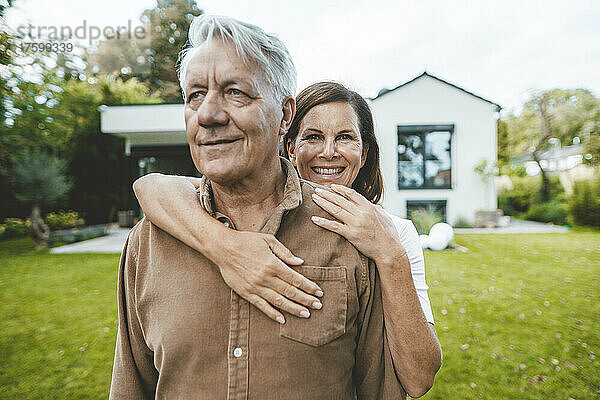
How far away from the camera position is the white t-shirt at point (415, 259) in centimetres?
136

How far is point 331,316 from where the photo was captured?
112 cm

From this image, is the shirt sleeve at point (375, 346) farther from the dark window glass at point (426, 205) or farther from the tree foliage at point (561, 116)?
the tree foliage at point (561, 116)

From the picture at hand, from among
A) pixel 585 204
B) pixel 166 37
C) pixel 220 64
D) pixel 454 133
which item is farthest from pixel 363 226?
pixel 166 37

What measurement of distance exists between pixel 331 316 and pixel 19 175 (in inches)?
498

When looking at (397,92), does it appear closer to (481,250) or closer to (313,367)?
(481,250)

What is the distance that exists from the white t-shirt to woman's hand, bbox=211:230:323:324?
440 mm

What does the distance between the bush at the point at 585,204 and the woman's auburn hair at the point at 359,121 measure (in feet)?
49.3

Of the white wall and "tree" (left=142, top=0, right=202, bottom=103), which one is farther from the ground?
"tree" (left=142, top=0, right=202, bottom=103)

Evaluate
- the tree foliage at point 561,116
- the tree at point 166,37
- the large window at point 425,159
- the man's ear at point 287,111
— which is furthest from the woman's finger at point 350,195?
the tree at point 166,37

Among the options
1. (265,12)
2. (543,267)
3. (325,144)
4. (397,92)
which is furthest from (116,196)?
(325,144)

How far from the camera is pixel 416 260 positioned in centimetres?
142

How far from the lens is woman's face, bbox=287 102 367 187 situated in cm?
175

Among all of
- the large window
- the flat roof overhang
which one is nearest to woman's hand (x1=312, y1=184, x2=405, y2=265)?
the flat roof overhang

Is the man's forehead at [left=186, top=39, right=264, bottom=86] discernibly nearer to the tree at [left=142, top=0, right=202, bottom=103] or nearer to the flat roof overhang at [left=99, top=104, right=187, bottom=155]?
the flat roof overhang at [left=99, top=104, right=187, bottom=155]
